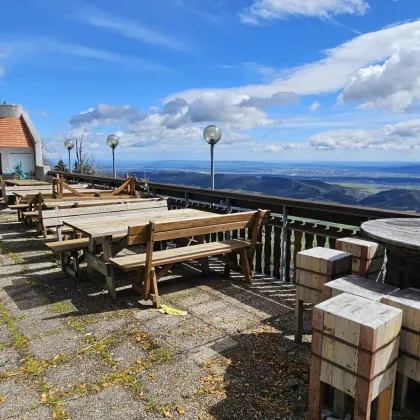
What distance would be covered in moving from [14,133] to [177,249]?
1845 centimetres

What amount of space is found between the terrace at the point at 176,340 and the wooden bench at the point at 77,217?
22 centimetres

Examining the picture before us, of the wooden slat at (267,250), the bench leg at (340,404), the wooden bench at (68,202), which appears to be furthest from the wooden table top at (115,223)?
the bench leg at (340,404)

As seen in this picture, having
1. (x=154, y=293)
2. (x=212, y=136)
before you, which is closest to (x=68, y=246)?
(x=154, y=293)

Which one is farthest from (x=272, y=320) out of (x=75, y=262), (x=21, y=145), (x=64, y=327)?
(x=21, y=145)

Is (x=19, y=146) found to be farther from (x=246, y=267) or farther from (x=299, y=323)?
(x=299, y=323)

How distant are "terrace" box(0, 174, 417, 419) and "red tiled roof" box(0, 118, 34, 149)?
51.6 ft

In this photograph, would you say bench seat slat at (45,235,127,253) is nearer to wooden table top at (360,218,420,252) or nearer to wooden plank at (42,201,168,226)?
wooden plank at (42,201,168,226)

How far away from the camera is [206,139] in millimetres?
7004

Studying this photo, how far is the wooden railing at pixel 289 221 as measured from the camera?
3.94 meters

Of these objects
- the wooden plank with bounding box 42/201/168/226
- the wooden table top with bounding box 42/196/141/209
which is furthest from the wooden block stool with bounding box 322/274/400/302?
the wooden table top with bounding box 42/196/141/209

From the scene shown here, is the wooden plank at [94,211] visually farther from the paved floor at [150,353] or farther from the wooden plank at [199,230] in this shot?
the wooden plank at [199,230]

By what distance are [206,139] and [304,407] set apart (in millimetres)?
5339

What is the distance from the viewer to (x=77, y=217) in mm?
5656

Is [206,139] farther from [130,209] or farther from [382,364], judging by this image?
[382,364]
